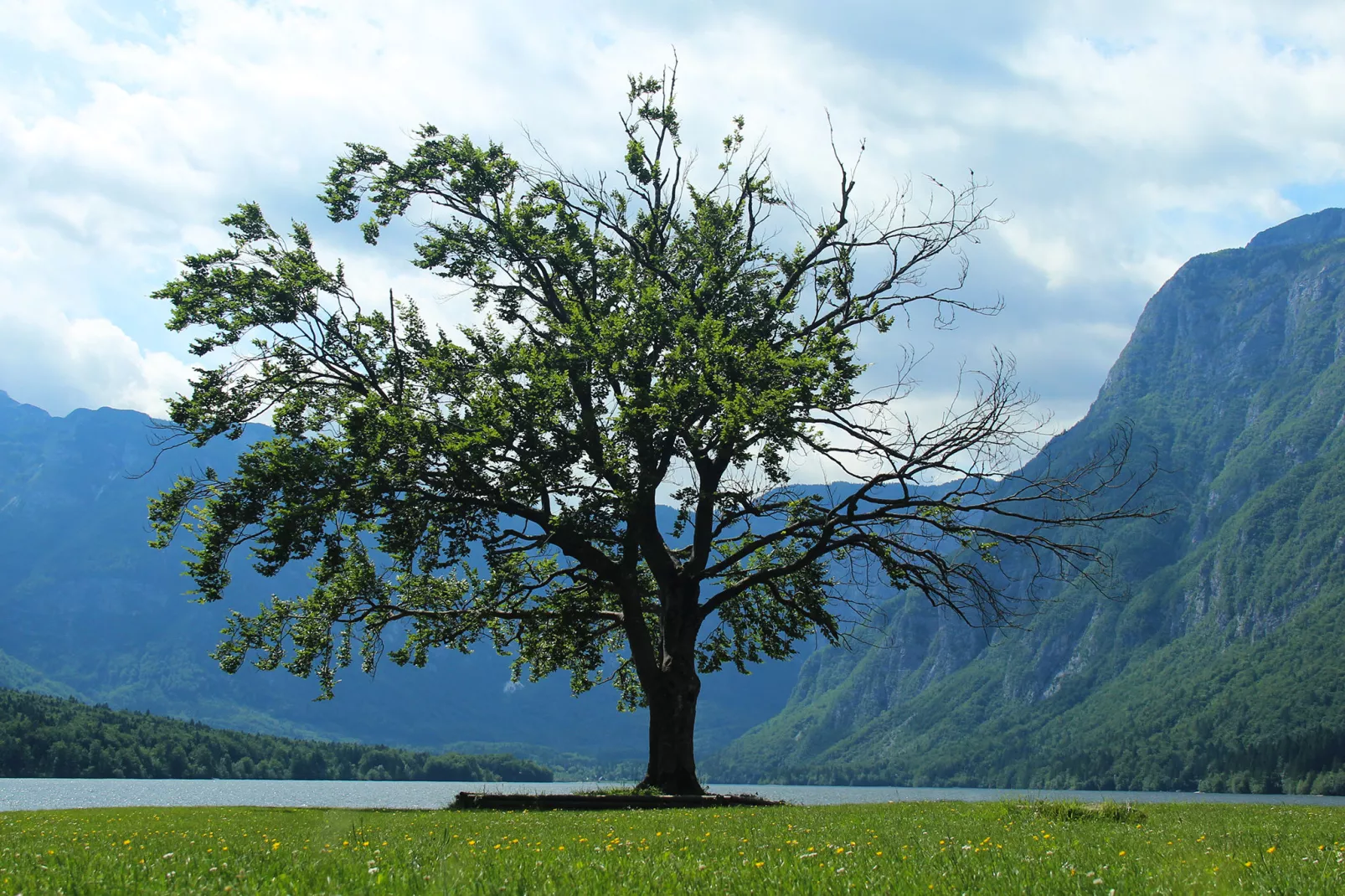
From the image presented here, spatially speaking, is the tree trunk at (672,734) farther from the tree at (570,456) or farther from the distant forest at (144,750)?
the distant forest at (144,750)

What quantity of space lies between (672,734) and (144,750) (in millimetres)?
156331

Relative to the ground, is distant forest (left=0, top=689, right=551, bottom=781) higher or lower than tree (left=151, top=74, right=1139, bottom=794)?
lower

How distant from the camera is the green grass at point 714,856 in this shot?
6711mm

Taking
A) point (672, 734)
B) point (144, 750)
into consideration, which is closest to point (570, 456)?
point (672, 734)

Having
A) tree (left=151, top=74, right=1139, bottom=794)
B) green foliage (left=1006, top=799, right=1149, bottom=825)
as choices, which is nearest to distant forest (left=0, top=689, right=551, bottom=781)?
tree (left=151, top=74, right=1139, bottom=794)

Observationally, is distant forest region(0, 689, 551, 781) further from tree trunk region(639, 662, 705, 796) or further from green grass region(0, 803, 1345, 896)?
green grass region(0, 803, 1345, 896)

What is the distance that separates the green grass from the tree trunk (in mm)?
10814

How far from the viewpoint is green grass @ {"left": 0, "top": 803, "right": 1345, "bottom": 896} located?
6.71m

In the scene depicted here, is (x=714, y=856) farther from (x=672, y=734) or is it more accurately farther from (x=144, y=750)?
(x=144, y=750)

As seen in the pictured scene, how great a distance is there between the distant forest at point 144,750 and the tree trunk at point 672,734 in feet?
509

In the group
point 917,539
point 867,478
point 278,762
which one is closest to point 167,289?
point 867,478

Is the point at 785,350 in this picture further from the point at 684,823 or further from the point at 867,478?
the point at 684,823

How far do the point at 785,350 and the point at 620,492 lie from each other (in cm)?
596

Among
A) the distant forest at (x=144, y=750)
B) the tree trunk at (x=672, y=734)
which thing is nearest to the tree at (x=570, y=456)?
the tree trunk at (x=672, y=734)
